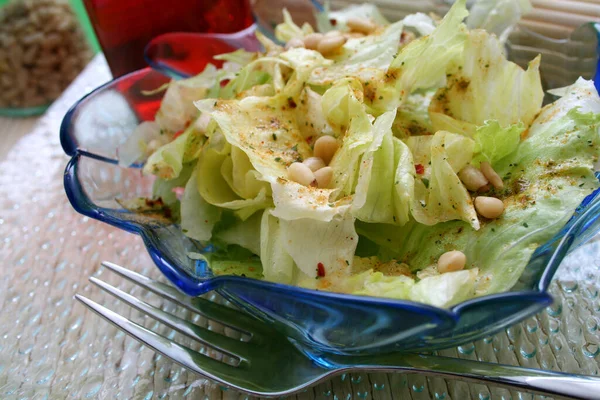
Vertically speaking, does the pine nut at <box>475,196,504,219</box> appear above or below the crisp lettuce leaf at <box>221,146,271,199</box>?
above

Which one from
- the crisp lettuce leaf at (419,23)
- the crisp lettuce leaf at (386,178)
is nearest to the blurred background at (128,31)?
the crisp lettuce leaf at (419,23)

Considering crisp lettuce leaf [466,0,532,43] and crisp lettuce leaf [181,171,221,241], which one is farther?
crisp lettuce leaf [466,0,532,43]

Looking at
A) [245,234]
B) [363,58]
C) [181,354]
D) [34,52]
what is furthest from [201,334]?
[34,52]

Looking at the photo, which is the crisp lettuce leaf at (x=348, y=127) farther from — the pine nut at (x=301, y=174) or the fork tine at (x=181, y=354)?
the fork tine at (x=181, y=354)

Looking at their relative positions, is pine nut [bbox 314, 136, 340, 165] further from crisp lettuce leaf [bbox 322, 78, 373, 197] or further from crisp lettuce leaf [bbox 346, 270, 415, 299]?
crisp lettuce leaf [bbox 346, 270, 415, 299]

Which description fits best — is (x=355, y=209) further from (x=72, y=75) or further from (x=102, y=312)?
(x=72, y=75)

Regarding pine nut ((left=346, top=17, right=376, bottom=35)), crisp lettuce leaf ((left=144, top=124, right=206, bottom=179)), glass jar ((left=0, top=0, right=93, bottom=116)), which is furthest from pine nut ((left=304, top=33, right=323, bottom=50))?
Result: glass jar ((left=0, top=0, right=93, bottom=116))

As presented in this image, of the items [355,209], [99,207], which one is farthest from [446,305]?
[99,207]

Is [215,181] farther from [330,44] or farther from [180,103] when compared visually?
[330,44]
